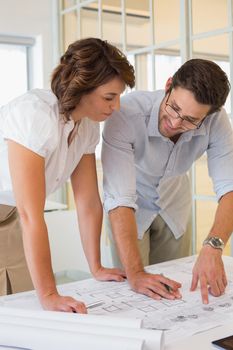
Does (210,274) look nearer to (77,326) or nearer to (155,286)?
(155,286)

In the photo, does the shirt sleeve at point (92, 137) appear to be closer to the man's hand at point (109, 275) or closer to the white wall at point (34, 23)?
the man's hand at point (109, 275)

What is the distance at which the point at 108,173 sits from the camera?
55.8 inches

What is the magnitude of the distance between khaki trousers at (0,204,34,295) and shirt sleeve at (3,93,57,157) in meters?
0.48

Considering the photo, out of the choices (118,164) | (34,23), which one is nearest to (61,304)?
(118,164)

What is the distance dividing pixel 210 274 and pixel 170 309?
186mm

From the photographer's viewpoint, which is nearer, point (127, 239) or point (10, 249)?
point (127, 239)

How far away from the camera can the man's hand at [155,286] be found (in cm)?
120

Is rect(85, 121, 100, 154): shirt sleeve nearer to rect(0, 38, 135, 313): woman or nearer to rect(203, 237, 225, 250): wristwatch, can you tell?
rect(0, 38, 135, 313): woman

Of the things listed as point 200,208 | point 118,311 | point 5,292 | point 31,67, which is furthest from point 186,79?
point 31,67

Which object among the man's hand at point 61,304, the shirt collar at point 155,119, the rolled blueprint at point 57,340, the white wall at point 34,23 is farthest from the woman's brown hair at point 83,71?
the white wall at point 34,23

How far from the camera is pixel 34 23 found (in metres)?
3.47

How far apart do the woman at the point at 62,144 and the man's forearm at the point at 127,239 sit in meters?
0.06

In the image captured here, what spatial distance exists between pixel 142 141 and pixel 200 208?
113cm

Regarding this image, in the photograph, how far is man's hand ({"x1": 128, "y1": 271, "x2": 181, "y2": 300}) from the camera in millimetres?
1200
